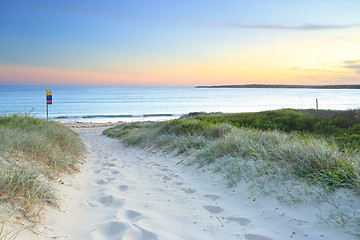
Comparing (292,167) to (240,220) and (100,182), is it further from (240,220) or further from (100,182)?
(100,182)

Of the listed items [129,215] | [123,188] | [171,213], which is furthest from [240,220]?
[123,188]

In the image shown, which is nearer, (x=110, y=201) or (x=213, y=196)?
(x=110, y=201)

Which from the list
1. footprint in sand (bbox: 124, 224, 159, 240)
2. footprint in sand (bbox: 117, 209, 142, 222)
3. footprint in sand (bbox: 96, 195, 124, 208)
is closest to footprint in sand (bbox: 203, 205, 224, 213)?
footprint in sand (bbox: 117, 209, 142, 222)

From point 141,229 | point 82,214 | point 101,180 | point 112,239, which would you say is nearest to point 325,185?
point 141,229

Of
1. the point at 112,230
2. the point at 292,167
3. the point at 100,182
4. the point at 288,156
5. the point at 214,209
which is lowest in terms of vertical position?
the point at 100,182

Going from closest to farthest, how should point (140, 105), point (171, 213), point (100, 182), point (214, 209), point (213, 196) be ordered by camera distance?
point (171, 213) < point (214, 209) < point (213, 196) < point (100, 182) < point (140, 105)

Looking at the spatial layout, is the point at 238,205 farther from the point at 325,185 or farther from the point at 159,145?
the point at 159,145

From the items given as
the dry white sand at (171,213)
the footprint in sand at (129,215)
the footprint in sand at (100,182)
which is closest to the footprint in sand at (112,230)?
the dry white sand at (171,213)

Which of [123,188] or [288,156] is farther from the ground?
[288,156]

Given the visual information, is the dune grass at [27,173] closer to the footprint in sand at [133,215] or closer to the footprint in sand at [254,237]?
the footprint in sand at [133,215]

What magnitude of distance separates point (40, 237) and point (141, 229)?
1.07 metres

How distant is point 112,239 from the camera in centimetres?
267

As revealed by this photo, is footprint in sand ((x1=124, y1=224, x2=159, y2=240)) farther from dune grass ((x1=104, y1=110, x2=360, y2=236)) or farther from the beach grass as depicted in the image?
the beach grass

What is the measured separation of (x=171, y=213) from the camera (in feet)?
11.6
